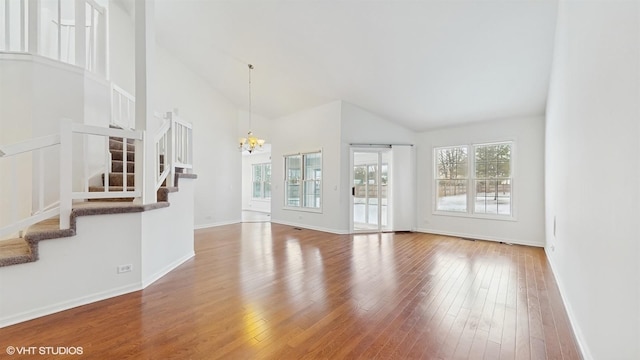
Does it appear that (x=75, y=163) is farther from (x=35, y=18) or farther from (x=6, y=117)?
(x=35, y=18)

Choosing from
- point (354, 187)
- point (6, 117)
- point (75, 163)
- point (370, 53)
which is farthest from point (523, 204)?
point (6, 117)

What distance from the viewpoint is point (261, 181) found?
11766 millimetres

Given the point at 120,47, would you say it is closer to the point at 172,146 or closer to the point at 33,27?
the point at 33,27

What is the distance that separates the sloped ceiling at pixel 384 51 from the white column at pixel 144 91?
1.80 m

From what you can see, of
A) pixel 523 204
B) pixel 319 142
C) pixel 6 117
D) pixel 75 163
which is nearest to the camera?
pixel 6 117

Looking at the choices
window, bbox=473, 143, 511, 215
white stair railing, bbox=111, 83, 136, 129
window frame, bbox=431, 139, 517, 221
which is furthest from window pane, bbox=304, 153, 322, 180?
white stair railing, bbox=111, 83, 136, 129

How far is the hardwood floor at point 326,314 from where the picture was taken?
1925 millimetres

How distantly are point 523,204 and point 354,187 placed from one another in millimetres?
3509

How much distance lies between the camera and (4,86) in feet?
10.6

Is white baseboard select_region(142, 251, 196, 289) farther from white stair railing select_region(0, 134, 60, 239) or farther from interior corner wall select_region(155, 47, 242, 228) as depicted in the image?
interior corner wall select_region(155, 47, 242, 228)

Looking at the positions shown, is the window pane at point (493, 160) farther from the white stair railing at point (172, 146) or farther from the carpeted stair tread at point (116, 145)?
the carpeted stair tread at point (116, 145)

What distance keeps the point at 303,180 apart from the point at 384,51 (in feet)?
13.6

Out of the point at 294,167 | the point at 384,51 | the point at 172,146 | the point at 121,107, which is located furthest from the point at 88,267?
the point at 294,167

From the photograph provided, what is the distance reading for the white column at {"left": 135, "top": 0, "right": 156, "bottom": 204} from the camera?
3.08 metres
